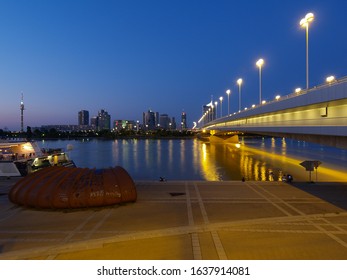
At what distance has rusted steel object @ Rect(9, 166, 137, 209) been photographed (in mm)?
18453

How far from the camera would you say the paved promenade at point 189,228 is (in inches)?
452

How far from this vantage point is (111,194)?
62.3ft

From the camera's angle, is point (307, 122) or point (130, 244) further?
point (307, 122)

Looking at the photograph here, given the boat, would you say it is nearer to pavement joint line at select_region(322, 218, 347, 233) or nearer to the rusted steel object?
the rusted steel object

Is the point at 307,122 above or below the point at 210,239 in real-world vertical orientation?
above

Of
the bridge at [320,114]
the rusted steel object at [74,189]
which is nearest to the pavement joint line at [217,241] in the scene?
the rusted steel object at [74,189]

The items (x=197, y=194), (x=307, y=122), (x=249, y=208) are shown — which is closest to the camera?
(x=249, y=208)

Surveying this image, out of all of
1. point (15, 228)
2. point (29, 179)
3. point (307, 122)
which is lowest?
point (15, 228)

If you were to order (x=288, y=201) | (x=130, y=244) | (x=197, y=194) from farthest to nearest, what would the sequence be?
(x=197, y=194), (x=288, y=201), (x=130, y=244)

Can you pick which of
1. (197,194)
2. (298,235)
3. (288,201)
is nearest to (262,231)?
(298,235)

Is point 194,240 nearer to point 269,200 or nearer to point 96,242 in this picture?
point 96,242

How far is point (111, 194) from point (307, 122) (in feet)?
56.3

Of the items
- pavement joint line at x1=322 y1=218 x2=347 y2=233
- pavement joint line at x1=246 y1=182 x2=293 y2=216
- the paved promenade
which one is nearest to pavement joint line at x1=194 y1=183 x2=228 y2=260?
the paved promenade

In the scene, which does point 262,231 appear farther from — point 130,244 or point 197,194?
point 197,194
